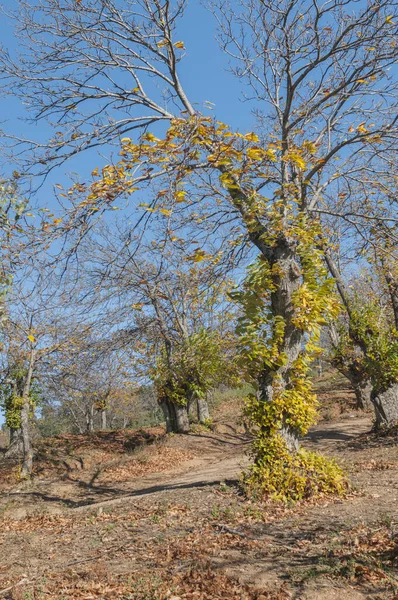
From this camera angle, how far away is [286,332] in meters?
7.20

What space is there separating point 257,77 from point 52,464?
42.0 feet

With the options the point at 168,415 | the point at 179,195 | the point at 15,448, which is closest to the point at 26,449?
the point at 168,415

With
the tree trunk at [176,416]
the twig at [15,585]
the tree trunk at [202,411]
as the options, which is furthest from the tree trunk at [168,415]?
the twig at [15,585]

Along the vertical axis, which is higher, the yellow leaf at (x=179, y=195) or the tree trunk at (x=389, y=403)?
the yellow leaf at (x=179, y=195)

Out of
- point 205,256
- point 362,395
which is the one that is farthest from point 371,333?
point 205,256

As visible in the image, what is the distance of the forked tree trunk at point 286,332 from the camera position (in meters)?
7.02

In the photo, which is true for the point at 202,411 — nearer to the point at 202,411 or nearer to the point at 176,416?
the point at 202,411

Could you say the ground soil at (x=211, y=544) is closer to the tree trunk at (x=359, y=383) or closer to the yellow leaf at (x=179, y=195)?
the yellow leaf at (x=179, y=195)

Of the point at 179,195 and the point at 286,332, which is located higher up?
the point at 179,195

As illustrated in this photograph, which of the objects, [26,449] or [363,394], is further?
[363,394]

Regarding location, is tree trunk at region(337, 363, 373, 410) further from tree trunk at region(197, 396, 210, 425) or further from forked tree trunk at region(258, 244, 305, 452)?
forked tree trunk at region(258, 244, 305, 452)

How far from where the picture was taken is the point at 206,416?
2022cm

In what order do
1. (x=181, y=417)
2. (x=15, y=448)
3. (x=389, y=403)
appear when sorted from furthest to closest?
(x=15, y=448), (x=181, y=417), (x=389, y=403)


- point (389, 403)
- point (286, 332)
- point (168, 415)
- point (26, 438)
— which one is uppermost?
point (286, 332)
